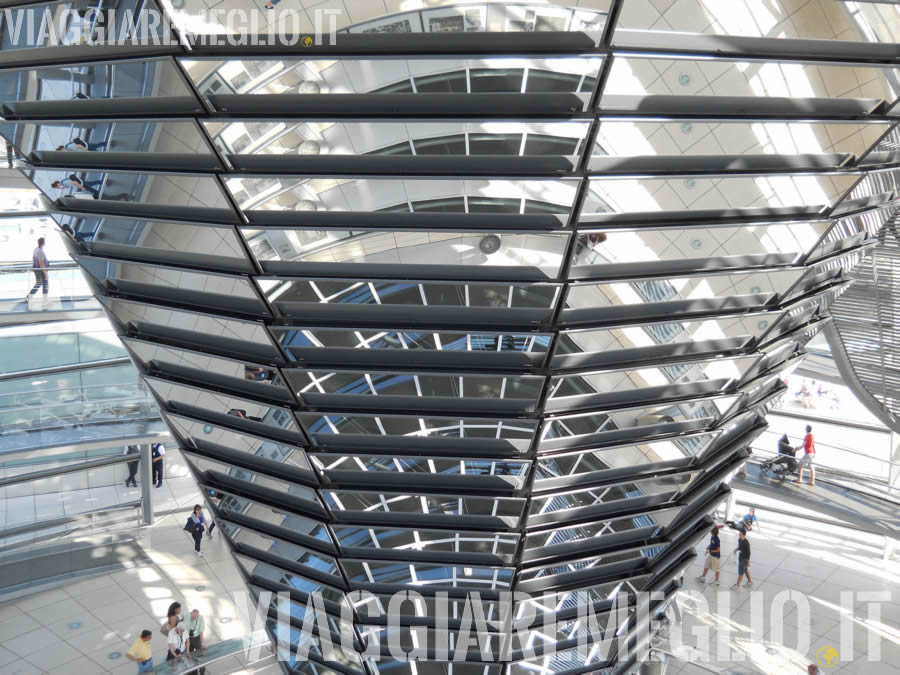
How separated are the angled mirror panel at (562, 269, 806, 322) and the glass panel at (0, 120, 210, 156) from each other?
3.13 m

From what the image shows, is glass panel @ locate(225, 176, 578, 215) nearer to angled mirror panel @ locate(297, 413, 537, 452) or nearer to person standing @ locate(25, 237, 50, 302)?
angled mirror panel @ locate(297, 413, 537, 452)

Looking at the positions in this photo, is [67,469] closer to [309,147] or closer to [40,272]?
[40,272]

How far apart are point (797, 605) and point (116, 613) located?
1603 cm

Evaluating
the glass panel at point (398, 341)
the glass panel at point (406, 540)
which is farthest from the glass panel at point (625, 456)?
the glass panel at point (406, 540)

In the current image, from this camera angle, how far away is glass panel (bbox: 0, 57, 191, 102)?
16.7ft

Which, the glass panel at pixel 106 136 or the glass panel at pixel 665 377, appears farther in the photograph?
the glass panel at pixel 665 377

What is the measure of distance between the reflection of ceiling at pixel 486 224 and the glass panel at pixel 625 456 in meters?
0.09

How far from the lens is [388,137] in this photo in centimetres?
630

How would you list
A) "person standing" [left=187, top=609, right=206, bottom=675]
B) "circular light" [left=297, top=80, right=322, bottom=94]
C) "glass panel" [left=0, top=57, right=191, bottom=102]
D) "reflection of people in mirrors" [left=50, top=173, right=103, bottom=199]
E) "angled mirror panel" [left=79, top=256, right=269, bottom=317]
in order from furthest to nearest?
"person standing" [left=187, top=609, right=206, bottom=675] < "angled mirror panel" [left=79, top=256, right=269, bottom=317] < "reflection of people in mirrors" [left=50, top=173, right=103, bottom=199] < "circular light" [left=297, top=80, right=322, bottom=94] < "glass panel" [left=0, top=57, right=191, bottom=102]

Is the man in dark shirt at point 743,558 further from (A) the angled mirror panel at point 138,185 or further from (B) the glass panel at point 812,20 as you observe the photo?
(A) the angled mirror panel at point 138,185

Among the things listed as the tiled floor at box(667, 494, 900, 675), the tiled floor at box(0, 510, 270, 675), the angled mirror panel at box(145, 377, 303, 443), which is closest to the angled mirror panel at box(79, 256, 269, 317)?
the angled mirror panel at box(145, 377, 303, 443)

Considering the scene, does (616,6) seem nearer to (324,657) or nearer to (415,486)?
(415,486)

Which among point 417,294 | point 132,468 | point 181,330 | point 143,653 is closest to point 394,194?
point 181,330

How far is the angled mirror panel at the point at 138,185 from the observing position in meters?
5.91
